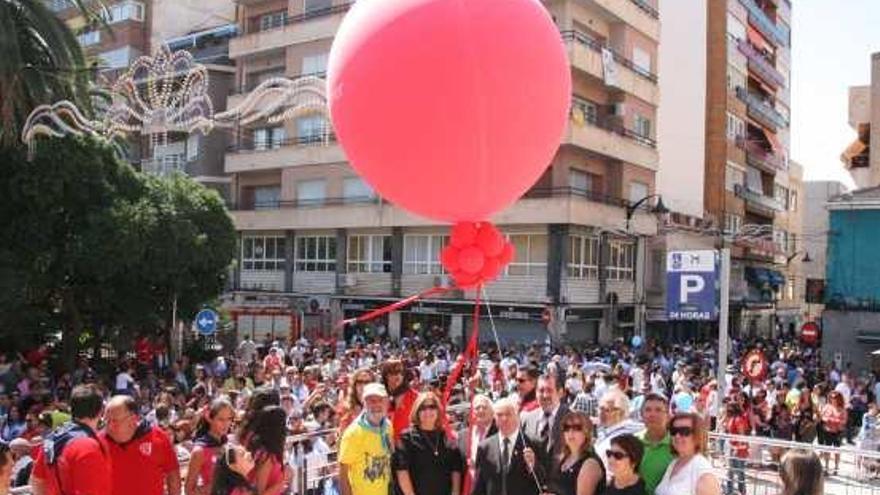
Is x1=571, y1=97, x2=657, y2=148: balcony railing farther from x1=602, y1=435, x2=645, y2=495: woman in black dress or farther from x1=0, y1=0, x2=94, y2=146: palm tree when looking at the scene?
x1=602, y1=435, x2=645, y2=495: woman in black dress

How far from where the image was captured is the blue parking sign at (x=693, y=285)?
421 inches

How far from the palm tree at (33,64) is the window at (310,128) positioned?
16.7 meters

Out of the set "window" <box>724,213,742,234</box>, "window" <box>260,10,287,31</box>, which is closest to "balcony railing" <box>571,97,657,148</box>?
"window" <box>724,213,742,234</box>

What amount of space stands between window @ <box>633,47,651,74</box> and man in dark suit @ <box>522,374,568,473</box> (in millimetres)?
30920

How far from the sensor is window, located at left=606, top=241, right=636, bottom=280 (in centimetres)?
3422

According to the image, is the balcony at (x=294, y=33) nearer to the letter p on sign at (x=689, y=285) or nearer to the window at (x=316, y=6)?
the window at (x=316, y=6)

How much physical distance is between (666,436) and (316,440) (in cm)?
387

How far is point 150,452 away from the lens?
17.2 feet

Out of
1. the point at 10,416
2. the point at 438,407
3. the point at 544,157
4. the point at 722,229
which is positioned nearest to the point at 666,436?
the point at 438,407

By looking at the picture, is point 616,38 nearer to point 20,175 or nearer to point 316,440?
point 20,175

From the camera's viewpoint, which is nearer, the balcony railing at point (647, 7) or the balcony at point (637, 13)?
the balcony at point (637, 13)

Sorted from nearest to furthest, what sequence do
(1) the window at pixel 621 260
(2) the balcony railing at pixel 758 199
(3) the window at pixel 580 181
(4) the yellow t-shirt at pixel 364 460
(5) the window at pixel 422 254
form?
(4) the yellow t-shirt at pixel 364 460
(3) the window at pixel 580 181
(5) the window at pixel 422 254
(1) the window at pixel 621 260
(2) the balcony railing at pixel 758 199

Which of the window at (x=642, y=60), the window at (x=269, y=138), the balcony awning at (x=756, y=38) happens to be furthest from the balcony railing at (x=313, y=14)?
the balcony awning at (x=756, y=38)

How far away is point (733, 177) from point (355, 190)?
21.1 meters
